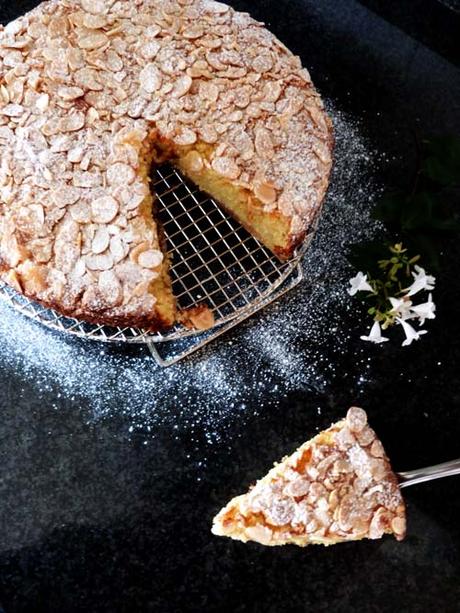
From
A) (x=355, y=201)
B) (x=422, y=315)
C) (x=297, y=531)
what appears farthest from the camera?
(x=355, y=201)

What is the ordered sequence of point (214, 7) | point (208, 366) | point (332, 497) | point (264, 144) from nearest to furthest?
point (332, 497)
point (264, 144)
point (214, 7)
point (208, 366)

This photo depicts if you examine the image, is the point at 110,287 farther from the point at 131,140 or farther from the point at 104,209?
the point at 131,140

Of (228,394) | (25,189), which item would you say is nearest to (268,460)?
(228,394)

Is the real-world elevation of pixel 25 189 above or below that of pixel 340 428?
above

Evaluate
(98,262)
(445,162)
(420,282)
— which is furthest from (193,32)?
(420,282)

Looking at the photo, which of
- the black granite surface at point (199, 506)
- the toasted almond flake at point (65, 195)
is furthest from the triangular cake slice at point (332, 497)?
the toasted almond flake at point (65, 195)

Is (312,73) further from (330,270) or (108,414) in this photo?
(108,414)

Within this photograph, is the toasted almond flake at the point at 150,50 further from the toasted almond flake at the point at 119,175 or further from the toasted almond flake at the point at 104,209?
the toasted almond flake at the point at 104,209
